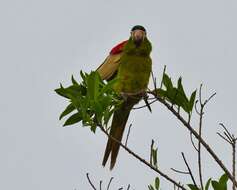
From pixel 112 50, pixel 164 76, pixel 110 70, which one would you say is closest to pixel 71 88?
pixel 164 76

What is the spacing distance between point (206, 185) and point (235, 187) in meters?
0.98

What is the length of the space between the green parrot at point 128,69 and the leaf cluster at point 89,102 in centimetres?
A: 194

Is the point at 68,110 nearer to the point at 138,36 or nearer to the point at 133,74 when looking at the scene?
the point at 133,74

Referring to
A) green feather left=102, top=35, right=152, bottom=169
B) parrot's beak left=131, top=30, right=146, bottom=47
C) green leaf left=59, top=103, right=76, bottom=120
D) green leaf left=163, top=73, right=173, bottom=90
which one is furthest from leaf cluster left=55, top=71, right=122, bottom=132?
parrot's beak left=131, top=30, right=146, bottom=47

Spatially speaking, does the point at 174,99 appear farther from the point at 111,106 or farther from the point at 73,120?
the point at 73,120

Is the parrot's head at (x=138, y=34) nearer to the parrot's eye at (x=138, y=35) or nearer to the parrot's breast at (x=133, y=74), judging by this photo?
the parrot's eye at (x=138, y=35)

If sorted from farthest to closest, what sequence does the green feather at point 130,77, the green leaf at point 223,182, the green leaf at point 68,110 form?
the green feather at point 130,77 → the green leaf at point 68,110 → the green leaf at point 223,182

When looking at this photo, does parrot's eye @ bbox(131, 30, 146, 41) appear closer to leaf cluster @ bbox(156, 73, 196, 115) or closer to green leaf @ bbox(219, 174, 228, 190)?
leaf cluster @ bbox(156, 73, 196, 115)

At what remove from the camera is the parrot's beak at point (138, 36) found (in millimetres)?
6781

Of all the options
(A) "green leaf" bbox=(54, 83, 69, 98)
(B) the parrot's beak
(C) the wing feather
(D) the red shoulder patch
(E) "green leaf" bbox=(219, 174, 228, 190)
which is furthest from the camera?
(D) the red shoulder patch

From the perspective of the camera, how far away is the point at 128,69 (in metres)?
6.66

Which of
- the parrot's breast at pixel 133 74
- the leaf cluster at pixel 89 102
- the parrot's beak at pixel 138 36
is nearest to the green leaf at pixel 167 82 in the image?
the leaf cluster at pixel 89 102

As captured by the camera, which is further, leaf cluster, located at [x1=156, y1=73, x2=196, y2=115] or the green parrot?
the green parrot

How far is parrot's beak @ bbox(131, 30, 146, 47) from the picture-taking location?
22.2 feet
